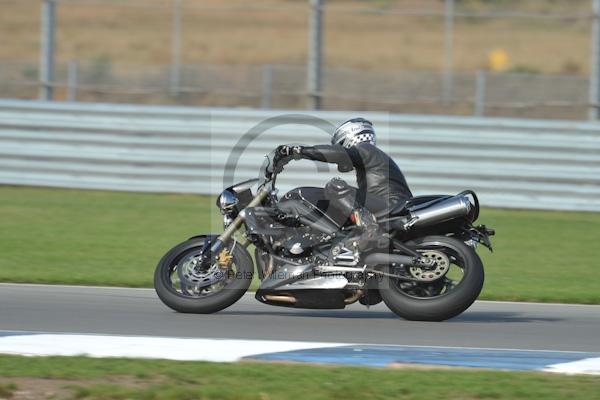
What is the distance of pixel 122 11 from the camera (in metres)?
36.6

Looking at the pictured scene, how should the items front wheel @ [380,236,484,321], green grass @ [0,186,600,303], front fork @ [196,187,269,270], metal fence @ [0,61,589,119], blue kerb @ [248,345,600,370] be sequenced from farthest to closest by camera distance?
metal fence @ [0,61,589,119]
green grass @ [0,186,600,303]
front fork @ [196,187,269,270]
front wheel @ [380,236,484,321]
blue kerb @ [248,345,600,370]

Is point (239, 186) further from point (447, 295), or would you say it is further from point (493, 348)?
point (493, 348)

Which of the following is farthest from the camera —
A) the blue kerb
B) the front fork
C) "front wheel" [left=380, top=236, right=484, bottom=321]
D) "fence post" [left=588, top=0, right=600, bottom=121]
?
"fence post" [left=588, top=0, right=600, bottom=121]

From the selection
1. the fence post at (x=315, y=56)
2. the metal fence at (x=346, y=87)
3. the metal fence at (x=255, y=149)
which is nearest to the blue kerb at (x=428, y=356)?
the metal fence at (x=255, y=149)

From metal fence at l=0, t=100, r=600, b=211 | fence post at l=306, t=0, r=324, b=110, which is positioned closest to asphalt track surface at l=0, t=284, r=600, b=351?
metal fence at l=0, t=100, r=600, b=211

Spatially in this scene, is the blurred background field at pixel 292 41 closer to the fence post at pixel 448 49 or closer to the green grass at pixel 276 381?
the fence post at pixel 448 49

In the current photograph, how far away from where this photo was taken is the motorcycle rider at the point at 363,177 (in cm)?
820

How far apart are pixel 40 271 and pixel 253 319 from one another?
287cm

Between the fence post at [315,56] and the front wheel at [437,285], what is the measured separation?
7.29m

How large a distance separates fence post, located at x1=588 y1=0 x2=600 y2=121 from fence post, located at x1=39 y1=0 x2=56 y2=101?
7.53 m

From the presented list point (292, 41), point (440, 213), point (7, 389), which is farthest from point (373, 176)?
point (292, 41)

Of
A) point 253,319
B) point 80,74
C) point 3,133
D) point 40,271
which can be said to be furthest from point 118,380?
point 80,74

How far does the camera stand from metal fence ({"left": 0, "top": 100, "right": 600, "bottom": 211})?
14.5 meters

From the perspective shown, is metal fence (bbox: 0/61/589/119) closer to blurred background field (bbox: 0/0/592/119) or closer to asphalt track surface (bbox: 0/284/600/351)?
blurred background field (bbox: 0/0/592/119)
